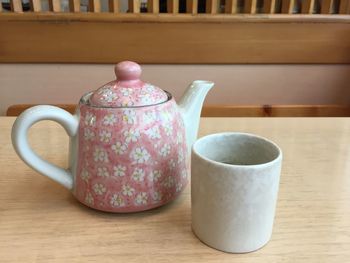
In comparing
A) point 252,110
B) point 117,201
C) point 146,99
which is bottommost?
point 252,110

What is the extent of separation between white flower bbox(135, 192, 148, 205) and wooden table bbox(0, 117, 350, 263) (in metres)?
0.02

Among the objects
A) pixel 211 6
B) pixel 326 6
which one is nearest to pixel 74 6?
pixel 211 6

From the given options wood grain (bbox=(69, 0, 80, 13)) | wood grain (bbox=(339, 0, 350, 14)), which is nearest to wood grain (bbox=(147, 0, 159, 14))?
wood grain (bbox=(69, 0, 80, 13))

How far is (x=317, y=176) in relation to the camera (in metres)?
0.54

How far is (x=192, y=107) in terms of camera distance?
0.50m

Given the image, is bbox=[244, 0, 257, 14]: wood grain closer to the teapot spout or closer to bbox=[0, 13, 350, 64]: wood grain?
bbox=[0, 13, 350, 64]: wood grain

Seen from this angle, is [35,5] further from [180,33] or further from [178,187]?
[178,187]

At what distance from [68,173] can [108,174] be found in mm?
62

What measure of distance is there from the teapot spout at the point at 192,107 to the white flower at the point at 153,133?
0.23 feet

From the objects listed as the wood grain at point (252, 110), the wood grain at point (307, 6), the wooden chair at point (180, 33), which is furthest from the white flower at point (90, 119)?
the wood grain at point (307, 6)

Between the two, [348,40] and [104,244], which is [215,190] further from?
[348,40]

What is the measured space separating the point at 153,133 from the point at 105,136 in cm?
5

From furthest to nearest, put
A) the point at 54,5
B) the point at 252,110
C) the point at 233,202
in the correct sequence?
the point at 54,5, the point at 252,110, the point at 233,202

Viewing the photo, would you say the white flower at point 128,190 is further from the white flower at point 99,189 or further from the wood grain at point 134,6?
the wood grain at point 134,6
